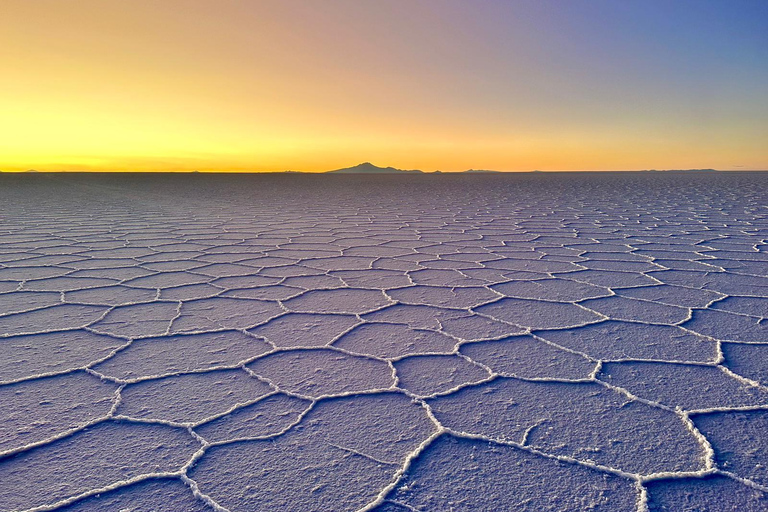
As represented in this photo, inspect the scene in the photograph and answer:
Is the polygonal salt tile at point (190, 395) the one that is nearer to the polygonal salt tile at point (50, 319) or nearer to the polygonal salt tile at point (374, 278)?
the polygonal salt tile at point (50, 319)

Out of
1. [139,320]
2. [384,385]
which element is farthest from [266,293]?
[384,385]

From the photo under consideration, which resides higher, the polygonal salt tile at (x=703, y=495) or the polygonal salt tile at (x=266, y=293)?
the polygonal salt tile at (x=266, y=293)

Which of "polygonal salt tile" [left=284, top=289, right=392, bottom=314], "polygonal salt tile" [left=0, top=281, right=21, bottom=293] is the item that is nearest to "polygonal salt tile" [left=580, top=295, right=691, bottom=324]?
"polygonal salt tile" [left=284, top=289, right=392, bottom=314]

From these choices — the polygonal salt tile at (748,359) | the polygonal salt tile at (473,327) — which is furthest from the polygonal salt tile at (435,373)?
the polygonal salt tile at (748,359)

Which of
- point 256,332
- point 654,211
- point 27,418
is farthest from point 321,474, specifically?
point 654,211

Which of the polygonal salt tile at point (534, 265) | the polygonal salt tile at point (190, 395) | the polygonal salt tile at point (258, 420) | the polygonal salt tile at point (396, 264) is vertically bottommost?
the polygonal salt tile at point (258, 420)
